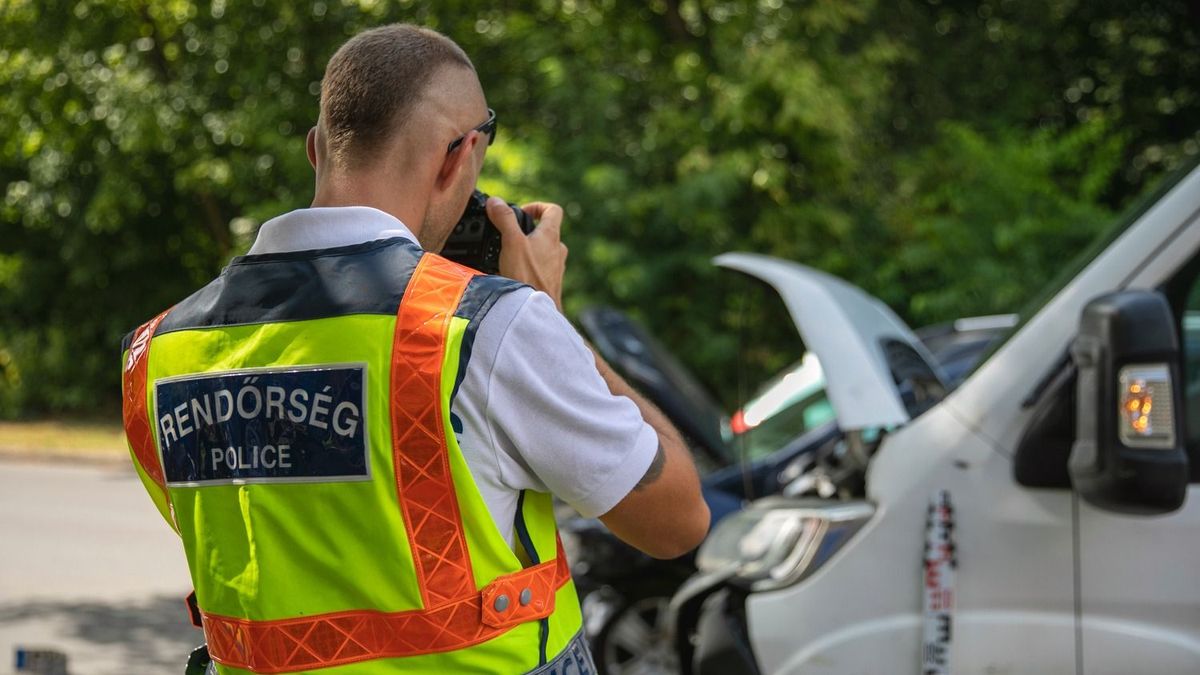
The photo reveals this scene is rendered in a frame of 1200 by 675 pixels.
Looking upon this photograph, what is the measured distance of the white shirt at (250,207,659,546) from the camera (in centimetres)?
156

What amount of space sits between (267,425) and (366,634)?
295 millimetres

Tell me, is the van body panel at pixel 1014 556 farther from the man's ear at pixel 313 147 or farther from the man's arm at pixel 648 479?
the man's ear at pixel 313 147

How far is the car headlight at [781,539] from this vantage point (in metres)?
2.77

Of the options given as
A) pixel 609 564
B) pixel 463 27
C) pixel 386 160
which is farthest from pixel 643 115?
pixel 386 160

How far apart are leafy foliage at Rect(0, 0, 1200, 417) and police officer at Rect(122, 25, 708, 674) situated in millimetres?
9758

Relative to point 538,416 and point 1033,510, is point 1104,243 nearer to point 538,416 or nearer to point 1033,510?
point 1033,510

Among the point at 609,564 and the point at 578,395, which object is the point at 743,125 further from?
the point at 578,395

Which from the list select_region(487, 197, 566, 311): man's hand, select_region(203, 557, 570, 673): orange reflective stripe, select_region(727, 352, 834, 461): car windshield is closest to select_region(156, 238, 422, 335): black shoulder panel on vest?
select_region(487, 197, 566, 311): man's hand

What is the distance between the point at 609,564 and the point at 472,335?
12.0 feet

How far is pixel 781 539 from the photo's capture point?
2.95 m

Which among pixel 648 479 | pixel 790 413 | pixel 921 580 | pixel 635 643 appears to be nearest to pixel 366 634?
pixel 648 479

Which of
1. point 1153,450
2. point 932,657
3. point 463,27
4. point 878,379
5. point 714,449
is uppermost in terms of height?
point 1153,450

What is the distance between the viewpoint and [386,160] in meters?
1.71

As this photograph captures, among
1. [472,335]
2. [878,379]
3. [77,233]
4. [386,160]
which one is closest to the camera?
[472,335]
